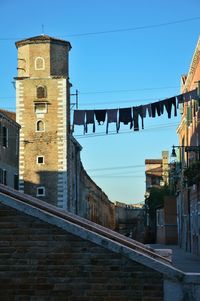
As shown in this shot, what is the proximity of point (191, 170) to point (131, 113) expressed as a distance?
31.5 feet

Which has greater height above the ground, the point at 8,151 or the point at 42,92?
the point at 42,92

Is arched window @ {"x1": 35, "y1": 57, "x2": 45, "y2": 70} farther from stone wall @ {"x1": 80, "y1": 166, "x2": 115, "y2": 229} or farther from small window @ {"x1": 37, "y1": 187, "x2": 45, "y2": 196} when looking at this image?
stone wall @ {"x1": 80, "y1": 166, "x2": 115, "y2": 229}

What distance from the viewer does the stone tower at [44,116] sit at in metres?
56.1

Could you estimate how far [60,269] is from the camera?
10.8 meters

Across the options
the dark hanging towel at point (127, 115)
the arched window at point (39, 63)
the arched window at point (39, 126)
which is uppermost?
the arched window at point (39, 63)

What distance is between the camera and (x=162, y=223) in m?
55.2

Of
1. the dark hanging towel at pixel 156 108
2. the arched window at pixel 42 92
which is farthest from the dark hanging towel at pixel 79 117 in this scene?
the arched window at pixel 42 92

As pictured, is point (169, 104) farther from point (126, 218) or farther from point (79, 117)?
point (126, 218)

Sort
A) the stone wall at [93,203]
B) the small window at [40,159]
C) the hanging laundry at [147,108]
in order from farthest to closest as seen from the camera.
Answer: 1. the stone wall at [93,203]
2. the small window at [40,159]
3. the hanging laundry at [147,108]

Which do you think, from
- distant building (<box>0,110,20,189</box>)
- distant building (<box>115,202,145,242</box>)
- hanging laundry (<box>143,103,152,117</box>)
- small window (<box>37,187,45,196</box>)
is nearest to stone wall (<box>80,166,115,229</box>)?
distant building (<box>115,202,145,242</box>)

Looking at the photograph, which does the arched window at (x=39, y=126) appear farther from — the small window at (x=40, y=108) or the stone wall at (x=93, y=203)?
the stone wall at (x=93, y=203)

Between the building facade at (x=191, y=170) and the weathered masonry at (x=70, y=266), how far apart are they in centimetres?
1830

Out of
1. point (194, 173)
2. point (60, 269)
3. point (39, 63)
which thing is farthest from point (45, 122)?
point (60, 269)

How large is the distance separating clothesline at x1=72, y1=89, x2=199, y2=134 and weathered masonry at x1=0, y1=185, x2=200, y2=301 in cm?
1061
